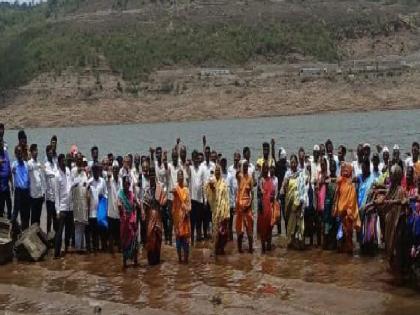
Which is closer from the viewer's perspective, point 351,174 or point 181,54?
point 351,174

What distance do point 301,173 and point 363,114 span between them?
3481 cm

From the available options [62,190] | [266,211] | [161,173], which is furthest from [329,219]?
[62,190]

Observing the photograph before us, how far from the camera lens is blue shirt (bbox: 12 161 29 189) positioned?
1090cm

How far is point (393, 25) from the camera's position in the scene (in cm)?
6134

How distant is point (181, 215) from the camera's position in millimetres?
10156

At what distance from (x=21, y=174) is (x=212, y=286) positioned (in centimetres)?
359

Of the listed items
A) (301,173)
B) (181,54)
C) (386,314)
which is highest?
(181,54)

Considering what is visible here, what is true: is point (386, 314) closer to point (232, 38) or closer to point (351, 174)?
point (351, 174)

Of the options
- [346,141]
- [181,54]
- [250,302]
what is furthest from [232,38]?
[250,302]

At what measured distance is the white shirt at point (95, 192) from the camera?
A: 10750mm

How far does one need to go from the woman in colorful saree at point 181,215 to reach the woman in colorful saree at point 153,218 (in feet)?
0.70

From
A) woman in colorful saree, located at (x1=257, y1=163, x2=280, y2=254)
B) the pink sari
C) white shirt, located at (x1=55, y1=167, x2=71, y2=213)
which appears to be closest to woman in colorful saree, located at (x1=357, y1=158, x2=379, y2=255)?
woman in colorful saree, located at (x1=257, y1=163, x2=280, y2=254)

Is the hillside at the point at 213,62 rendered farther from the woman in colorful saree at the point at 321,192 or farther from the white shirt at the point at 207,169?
the woman in colorful saree at the point at 321,192

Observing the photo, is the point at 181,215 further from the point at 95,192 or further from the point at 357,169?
the point at 357,169
